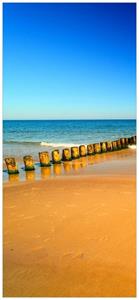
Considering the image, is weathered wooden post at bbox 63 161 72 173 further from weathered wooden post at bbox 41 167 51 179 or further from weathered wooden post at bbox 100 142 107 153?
weathered wooden post at bbox 100 142 107 153

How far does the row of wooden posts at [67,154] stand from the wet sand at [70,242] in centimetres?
312

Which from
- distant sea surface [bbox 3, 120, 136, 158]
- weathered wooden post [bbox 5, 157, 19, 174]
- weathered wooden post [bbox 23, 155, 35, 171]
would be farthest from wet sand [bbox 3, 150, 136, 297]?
distant sea surface [bbox 3, 120, 136, 158]

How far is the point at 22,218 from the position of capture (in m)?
6.26

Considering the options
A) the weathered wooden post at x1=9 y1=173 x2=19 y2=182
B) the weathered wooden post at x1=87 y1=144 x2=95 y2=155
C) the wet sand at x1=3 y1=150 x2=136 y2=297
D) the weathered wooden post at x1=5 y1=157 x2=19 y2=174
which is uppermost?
the weathered wooden post at x1=87 y1=144 x2=95 y2=155

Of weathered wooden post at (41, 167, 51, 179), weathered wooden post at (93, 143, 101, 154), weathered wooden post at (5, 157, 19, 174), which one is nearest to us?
weathered wooden post at (41, 167, 51, 179)

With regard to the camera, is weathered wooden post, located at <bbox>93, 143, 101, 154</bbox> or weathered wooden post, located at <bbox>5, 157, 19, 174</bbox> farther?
weathered wooden post, located at <bbox>93, 143, 101, 154</bbox>

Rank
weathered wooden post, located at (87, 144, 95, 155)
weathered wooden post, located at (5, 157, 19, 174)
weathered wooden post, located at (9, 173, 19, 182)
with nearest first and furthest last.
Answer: weathered wooden post, located at (9, 173, 19, 182) → weathered wooden post, located at (5, 157, 19, 174) → weathered wooden post, located at (87, 144, 95, 155)

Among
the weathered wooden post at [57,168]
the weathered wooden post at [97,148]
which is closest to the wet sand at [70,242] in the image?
the weathered wooden post at [57,168]

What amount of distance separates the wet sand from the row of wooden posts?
312cm

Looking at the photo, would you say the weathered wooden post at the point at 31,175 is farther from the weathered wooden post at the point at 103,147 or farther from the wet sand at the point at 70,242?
the weathered wooden post at the point at 103,147

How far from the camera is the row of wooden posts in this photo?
11.8 m

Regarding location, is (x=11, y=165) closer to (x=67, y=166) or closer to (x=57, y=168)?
(x=57, y=168)

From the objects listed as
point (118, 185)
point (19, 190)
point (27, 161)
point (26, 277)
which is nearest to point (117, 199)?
point (118, 185)

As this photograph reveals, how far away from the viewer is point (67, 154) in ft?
50.8
